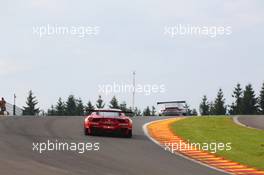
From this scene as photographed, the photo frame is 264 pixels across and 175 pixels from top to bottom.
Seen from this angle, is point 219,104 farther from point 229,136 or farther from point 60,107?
point 229,136

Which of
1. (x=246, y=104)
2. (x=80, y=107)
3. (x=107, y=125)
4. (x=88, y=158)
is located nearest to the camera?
(x=88, y=158)

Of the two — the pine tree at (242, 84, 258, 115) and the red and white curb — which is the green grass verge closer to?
the red and white curb

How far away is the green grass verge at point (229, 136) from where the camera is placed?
17.8 m

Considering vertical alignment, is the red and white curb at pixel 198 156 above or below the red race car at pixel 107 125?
below

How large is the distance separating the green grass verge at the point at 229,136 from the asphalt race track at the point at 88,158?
183 centimetres

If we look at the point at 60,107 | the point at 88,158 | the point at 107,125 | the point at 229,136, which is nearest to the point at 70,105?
the point at 60,107

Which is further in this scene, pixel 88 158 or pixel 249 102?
pixel 249 102

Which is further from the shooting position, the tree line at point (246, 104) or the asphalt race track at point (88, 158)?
the tree line at point (246, 104)

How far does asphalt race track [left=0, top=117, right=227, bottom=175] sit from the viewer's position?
12922 mm

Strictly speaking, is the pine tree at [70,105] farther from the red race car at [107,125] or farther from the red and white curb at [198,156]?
the red race car at [107,125]

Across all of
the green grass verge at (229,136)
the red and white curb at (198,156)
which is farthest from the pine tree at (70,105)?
the red and white curb at (198,156)

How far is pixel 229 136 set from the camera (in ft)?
75.2

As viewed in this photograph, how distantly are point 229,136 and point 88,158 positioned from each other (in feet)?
29.8

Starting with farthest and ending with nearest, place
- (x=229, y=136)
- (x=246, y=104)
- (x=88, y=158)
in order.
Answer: (x=246, y=104)
(x=229, y=136)
(x=88, y=158)
